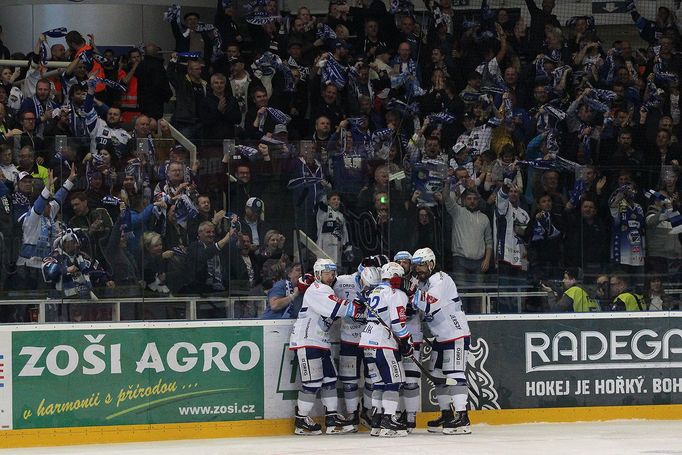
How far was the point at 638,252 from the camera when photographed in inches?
528

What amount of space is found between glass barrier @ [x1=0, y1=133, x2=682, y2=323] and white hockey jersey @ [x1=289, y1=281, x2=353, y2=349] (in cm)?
32

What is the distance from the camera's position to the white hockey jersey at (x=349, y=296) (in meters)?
12.4

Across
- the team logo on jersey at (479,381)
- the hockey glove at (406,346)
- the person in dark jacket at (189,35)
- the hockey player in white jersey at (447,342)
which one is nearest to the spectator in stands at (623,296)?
the team logo on jersey at (479,381)

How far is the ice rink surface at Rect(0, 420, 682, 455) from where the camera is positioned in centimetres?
1124

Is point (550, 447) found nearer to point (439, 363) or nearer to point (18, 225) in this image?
point (439, 363)

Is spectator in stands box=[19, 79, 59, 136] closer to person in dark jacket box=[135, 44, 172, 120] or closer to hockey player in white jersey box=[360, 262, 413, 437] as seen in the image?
person in dark jacket box=[135, 44, 172, 120]

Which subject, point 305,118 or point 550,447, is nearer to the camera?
point 550,447

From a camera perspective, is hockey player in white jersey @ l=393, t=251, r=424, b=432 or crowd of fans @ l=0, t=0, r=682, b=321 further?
hockey player in white jersey @ l=393, t=251, r=424, b=432

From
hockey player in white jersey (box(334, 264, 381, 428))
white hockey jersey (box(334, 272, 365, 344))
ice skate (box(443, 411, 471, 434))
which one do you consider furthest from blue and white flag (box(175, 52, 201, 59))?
ice skate (box(443, 411, 471, 434))

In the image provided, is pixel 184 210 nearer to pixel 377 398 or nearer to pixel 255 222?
pixel 255 222

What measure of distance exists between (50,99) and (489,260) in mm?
4816

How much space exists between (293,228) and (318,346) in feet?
3.65

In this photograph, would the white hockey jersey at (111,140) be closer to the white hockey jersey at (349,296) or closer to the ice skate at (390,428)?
the white hockey jersey at (349,296)

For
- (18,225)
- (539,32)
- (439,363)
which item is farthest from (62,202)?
(539,32)
